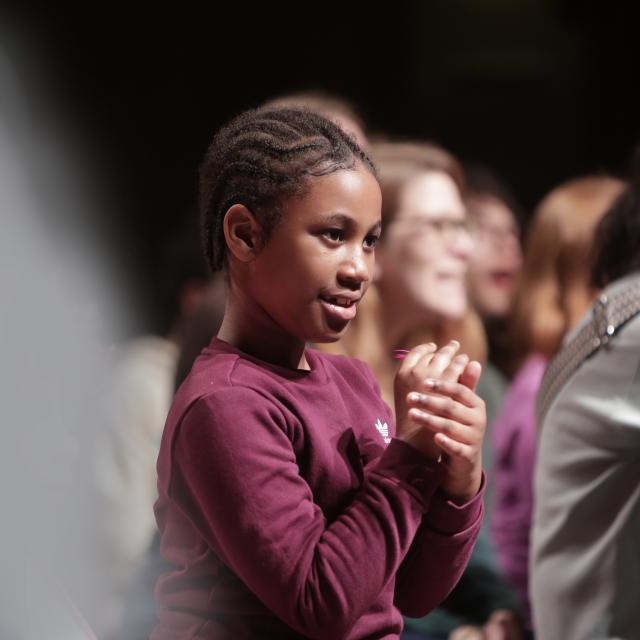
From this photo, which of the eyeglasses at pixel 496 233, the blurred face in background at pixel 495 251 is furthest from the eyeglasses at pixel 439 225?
the eyeglasses at pixel 496 233

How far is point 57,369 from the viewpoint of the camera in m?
0.88

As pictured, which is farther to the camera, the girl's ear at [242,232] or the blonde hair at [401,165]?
the blonde hair at [401,165]

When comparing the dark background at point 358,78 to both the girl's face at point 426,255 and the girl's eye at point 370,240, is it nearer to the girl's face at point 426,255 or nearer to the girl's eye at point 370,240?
the girl's face at point 426,255

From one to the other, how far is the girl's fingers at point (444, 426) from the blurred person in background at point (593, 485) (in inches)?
20.3

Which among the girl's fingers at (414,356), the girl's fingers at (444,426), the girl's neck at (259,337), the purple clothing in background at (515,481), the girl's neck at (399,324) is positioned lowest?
the purple clothing in background at (515,481)

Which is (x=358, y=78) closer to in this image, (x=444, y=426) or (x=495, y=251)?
(x=495, y=251)

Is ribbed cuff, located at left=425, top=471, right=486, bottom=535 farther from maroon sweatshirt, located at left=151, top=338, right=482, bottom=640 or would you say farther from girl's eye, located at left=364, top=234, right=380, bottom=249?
girl's eye, located at left=364, top=234, right=380, bottom=249

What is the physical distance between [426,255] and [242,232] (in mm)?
648

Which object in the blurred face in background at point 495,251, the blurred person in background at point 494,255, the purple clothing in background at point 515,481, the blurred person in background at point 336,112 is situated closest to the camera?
the blurred person in background at point 336,112

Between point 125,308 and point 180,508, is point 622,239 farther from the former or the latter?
point 180,508

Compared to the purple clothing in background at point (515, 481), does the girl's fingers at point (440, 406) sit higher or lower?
higher

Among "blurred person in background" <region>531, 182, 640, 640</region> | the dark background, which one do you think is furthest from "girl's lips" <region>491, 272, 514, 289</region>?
"blurred person in background" <region>531, 182, 640, 640</region>

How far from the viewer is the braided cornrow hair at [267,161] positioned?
2.46ft

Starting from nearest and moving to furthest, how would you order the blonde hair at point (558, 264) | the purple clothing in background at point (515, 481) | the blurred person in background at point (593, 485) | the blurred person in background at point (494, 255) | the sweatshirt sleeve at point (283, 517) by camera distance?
the sweatshirt sleeve at point (283, 517), the blurred person in background at point (593, 485), the purple clothing in background at point (515, 481), the blonde hair at point (558, 264), the blurred person in background at point (494, 255)
